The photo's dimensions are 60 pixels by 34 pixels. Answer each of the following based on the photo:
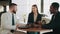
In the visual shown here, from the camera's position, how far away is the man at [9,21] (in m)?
2.86

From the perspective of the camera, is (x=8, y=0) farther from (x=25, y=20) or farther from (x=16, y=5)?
(x=25, y=20)

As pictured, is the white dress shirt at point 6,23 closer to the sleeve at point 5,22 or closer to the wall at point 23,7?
the sleeve at point 5,22

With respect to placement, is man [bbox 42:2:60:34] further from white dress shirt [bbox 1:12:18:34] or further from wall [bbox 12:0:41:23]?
white dress shirt [bbox 1:12:18:34]

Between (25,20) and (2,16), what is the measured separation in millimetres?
403

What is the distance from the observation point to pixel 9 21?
2.89 meters

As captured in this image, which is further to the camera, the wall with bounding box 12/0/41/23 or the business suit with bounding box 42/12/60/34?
the wall with bounding box 12/0/41/23

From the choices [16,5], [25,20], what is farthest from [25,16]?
[16,5]

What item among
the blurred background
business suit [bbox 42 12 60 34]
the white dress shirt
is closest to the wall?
the blurred background

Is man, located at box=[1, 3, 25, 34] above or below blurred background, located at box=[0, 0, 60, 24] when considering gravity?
below

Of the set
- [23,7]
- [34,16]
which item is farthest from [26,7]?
[34,16]

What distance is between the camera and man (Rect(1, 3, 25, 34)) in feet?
9.39

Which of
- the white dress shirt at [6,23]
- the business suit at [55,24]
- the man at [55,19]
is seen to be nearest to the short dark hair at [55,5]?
the man at [55,19]

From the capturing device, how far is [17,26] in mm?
2934

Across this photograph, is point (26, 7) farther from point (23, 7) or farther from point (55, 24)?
point (55, 24)
